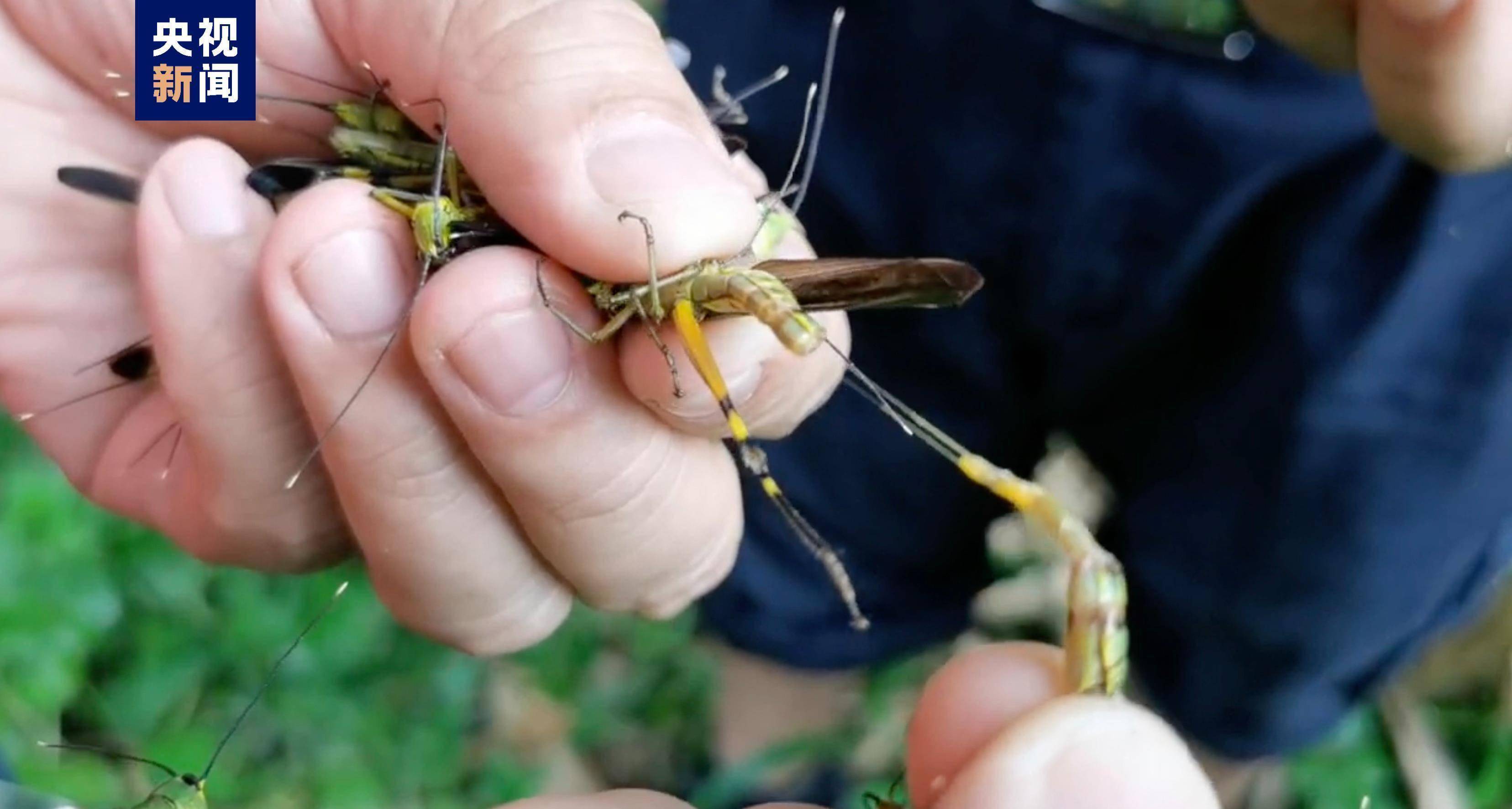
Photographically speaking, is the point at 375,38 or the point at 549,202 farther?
the point at 375,38

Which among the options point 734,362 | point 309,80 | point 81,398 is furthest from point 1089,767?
point 81,398

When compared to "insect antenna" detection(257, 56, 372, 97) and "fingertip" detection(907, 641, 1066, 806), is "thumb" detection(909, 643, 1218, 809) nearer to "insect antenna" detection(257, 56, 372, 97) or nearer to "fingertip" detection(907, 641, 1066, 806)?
"fingertip" detection(907, 641, 1066, 806)

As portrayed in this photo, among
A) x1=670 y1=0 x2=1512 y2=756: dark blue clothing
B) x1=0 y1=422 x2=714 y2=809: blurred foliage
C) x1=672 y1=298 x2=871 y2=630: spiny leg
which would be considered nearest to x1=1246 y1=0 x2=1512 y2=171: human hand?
x1=670 y1=0 x2=1512 y2=756: dark blue clothing

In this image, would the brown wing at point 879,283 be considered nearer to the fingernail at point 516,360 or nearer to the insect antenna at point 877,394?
the insect antenna at point 877,394

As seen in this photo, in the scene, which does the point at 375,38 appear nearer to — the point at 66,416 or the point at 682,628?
the point at 66,416

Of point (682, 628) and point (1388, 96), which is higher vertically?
point (1388, 96)

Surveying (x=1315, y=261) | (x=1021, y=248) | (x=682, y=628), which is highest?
(x=1315, y=261)

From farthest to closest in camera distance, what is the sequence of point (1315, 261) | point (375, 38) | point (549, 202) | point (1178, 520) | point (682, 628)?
point (682, 628) → point (1178, 520) → point (1315, 261) → point (375, 38) → point (549, 202)

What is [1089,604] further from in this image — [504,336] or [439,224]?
[439,224]

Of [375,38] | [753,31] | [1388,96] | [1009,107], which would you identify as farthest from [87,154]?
[1388,96]
